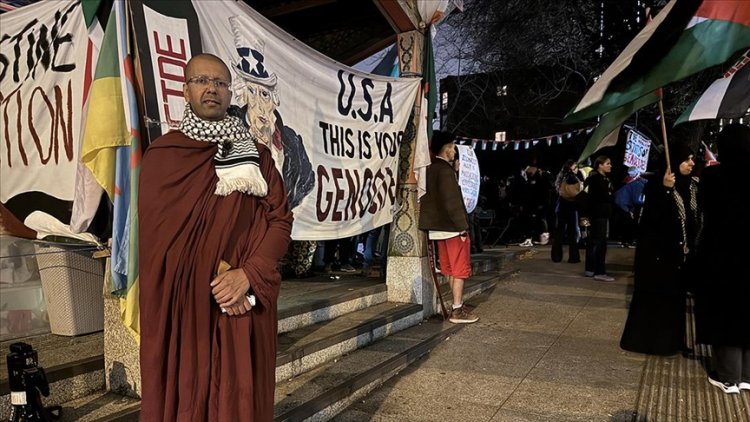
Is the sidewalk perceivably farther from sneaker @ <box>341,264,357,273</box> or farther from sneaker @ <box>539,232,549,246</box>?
sneaker @ <box>539,232,549,246</box>

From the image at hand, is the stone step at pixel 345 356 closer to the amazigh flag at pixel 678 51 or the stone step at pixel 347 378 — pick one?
the stone step at pixel 347 378

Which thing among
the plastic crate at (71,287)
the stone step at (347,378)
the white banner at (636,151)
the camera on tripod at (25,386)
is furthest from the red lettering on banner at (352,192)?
the white banner at (636,151)

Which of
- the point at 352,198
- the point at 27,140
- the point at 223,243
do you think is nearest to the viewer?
the point at 223,243

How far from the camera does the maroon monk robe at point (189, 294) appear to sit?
1.95m

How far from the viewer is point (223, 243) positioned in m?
1.98

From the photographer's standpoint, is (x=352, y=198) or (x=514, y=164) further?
(x=514, y=164)

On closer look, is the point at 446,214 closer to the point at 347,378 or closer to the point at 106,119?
the point at 347,378

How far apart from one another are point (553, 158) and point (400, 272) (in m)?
15.3

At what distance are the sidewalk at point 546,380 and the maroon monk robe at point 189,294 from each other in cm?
175

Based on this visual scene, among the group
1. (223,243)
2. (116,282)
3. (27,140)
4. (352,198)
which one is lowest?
(116,282)

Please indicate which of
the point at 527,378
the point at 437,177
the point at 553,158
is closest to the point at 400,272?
the point at 437,177

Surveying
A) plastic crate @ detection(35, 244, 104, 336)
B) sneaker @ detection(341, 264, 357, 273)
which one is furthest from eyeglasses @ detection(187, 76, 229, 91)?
sneaker @ detection(341, 264, 357, 273)

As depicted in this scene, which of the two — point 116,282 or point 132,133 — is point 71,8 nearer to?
point 132,133

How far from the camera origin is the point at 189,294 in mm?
1957
